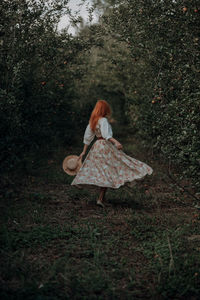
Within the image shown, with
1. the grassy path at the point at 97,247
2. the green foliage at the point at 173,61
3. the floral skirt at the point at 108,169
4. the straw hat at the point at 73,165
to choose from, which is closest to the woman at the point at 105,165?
the floral skirt at the point at 108,169

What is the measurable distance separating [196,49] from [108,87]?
42.2 ft

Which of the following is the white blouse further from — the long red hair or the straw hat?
the straw hat

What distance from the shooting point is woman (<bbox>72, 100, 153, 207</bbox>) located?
627 cm

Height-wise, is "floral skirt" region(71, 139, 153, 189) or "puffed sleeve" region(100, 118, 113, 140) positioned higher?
"puffed sleeve" region(100, 118, 113, 140)

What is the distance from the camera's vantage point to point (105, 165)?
21.0 ft

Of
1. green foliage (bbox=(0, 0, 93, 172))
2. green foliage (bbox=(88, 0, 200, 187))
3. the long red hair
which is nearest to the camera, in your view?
green foliage (bbox=(88, 0, 200, 187))

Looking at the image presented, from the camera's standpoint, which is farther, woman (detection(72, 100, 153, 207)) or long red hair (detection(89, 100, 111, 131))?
long red hair (detection(89, 100, 111, 131))

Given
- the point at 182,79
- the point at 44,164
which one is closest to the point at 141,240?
the point at 182,79

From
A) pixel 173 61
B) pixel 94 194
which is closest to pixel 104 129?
pixel 94 194

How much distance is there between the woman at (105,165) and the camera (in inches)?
247

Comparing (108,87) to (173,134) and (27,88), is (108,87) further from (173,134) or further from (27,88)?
(173,134)

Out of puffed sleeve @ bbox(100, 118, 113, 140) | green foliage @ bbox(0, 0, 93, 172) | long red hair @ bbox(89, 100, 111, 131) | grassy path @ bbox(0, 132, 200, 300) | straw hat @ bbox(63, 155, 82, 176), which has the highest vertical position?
green foliage @ bbox(0, 0, 93, 172)

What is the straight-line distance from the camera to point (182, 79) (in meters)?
5.64

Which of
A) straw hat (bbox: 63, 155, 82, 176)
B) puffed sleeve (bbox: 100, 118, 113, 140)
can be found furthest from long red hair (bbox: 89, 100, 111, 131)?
straw hat (bbox: 63, 155, 82, 176)
